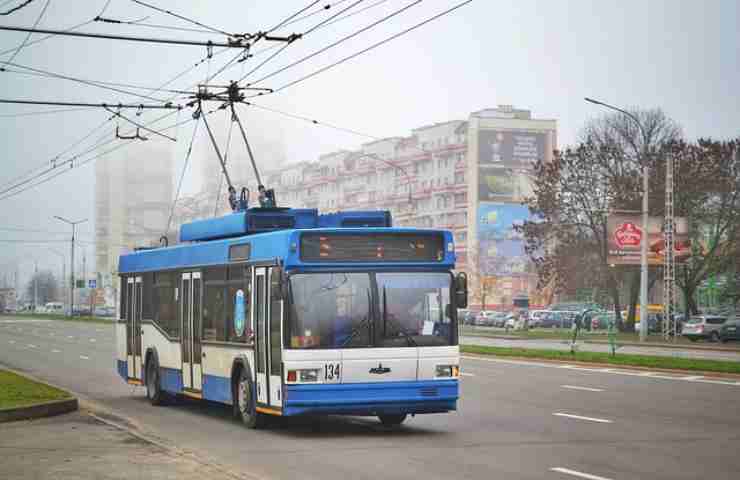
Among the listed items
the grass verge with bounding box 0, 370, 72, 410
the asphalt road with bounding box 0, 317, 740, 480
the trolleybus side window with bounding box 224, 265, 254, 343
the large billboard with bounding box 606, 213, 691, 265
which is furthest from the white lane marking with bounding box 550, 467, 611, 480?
the large billboard with bounding box 606, 213, 691, 265

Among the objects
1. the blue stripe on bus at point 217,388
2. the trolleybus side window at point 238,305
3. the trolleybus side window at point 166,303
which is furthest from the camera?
the trolleybus side window at point 166,303

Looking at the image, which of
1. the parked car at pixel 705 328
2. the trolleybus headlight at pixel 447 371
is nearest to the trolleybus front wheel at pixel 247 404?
the trolleybus headlight at pixel 447 371

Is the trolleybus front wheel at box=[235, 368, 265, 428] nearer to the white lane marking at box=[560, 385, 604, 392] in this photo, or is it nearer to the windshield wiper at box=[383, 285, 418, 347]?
the windshield wiper at box=[383, 285, 418, 347]

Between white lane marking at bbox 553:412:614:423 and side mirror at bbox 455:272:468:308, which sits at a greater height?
side mirror at bbox 455:272:468:308

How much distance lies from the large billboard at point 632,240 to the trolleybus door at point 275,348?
42.7m

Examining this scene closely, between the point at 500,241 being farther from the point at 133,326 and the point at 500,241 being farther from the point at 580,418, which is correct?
the point at 580,418

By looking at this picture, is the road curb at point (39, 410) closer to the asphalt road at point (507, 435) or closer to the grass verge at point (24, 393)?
the grass verge at point (24, 393)

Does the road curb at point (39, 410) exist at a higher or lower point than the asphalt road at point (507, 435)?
Result: higher

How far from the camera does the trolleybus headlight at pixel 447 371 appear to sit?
15672 millimetres

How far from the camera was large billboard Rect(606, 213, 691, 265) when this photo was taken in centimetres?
5725

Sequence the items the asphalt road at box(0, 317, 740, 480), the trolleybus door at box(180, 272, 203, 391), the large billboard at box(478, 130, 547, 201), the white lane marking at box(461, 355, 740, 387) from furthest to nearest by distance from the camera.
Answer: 1. the large billboard at box(478, 130, 547, 201)
2. the white lane marking at box(461, 355, 740, 387)
3. the trolleybus door at box(180, 272, 203, 391)
4. the asphalt road at box(0, 317, 740, 480)

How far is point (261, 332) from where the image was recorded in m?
16.3

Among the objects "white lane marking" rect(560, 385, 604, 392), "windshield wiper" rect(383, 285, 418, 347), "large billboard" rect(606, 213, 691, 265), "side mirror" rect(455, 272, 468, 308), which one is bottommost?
"white lane marking" rect(560, 385, 604, 392)

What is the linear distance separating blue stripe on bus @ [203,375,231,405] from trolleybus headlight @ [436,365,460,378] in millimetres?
3384
